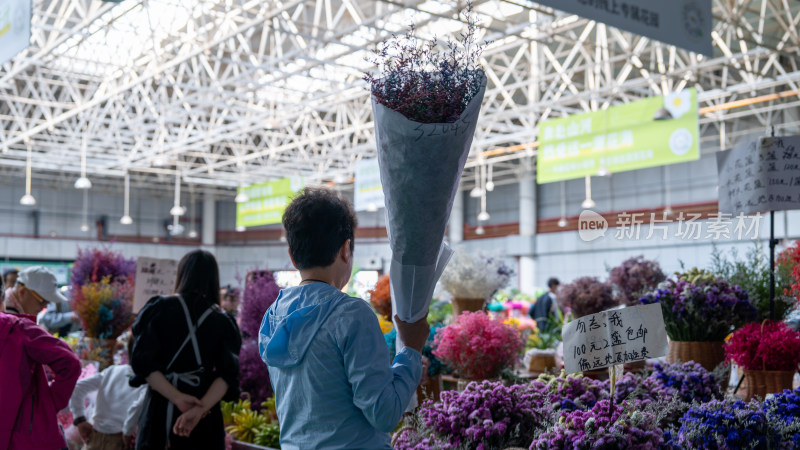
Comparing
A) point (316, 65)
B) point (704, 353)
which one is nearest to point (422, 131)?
point (704, 353)

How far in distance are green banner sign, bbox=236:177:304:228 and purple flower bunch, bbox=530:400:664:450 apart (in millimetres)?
12387

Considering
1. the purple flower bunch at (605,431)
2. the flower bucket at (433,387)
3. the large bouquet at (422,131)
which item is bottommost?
the flower bucket at (433,387)

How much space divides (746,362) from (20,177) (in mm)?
26595

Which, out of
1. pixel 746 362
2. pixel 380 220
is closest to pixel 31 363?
pixel 746 362

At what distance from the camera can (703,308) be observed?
2848 mm

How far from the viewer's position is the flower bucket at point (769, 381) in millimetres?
2557

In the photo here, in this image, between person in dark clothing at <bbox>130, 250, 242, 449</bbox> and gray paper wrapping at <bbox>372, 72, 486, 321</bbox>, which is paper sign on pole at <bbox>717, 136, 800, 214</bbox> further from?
person in dark clothing at <bbox>130, 250, 242, 449</bbox>

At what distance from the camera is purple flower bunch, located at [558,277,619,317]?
12.1 feet

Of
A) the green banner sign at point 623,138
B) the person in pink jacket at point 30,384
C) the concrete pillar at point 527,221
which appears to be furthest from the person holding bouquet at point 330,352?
the concrete pillar at point 527,221

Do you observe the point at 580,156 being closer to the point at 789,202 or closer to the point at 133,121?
the point at 789,202

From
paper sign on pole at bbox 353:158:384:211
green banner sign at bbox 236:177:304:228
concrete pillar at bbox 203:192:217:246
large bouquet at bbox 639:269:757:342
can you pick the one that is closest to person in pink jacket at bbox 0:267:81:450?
large bouquet at bbox 639:269:757:342

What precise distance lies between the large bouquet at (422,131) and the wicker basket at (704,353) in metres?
1.82

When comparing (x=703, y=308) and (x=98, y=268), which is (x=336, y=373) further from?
(x=98, y=268)

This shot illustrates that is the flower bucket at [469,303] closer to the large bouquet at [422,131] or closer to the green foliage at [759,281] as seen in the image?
the green foliage at [759,281]
